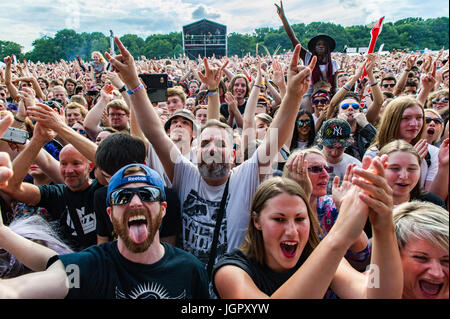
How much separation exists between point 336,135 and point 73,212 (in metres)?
2.54

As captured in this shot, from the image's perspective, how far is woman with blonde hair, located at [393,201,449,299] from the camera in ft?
5.00

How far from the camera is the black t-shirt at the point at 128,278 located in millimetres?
1629

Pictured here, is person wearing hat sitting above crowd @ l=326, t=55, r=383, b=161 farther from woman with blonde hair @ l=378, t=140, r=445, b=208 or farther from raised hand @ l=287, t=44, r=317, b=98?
raised hand @ l=287, t=44, r=317, b=98

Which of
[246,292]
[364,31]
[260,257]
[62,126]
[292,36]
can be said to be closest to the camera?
[246,292]

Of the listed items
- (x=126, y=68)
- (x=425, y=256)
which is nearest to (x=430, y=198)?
(x=425, y=256)

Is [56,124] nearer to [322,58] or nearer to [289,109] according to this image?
[289,109]

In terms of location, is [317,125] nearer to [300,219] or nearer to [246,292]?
[300,219]

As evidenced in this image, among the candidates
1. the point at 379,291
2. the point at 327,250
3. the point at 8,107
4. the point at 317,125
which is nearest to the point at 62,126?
the point at 327,250

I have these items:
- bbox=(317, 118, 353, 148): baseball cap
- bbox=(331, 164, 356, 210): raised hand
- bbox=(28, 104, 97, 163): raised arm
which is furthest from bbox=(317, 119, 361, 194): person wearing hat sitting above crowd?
bbox=(28, 104, 97, 163): raised arm

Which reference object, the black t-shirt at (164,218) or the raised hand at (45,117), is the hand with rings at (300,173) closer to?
the black t-shirt at (164,218)

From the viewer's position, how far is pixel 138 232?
5.70 feet

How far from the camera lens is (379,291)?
4.50ft

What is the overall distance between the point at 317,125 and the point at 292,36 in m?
2.12

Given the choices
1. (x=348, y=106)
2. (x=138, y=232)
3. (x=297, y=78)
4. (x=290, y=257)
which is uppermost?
(x=297, y=78)
